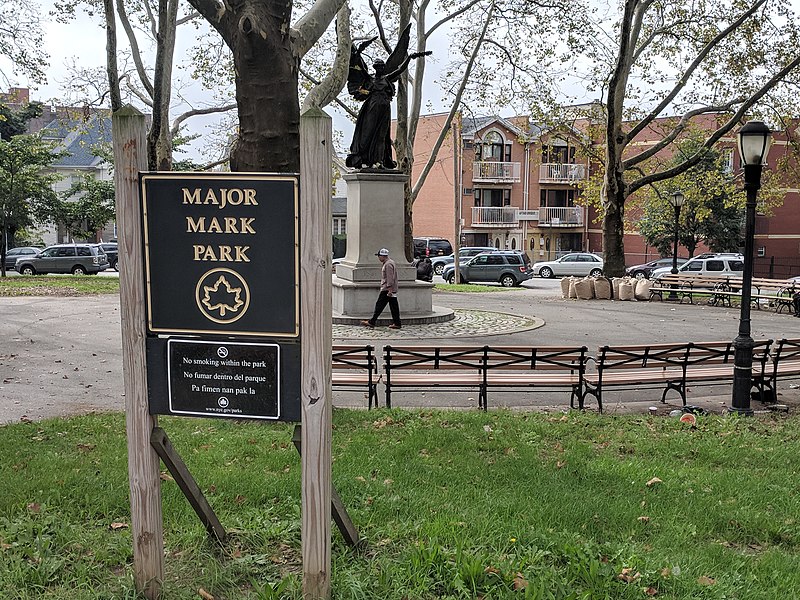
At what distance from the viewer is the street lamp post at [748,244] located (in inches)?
383

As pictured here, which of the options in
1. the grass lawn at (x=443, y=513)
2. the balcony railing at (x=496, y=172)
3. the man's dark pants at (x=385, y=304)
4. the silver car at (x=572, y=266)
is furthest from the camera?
the balcony railing at (x=496, y=172)

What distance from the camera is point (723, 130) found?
1091 inches

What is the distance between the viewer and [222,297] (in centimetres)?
411

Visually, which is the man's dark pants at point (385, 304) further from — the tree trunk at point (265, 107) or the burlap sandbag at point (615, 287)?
the burlap sandbag at point (615, 287)

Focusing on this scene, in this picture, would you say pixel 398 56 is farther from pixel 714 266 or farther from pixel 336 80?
pixel 714 266

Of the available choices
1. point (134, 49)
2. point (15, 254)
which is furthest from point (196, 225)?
point (15, 254)

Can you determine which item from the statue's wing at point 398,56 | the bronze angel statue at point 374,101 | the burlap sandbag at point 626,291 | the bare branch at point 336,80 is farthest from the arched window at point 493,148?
the statue's wing at point 398,56

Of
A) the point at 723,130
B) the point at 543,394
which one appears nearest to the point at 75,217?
the point at 723,130

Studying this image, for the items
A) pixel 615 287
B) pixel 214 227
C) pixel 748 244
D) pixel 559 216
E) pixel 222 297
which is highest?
pixel 559 216

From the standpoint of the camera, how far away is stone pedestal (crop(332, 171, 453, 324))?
17.6m

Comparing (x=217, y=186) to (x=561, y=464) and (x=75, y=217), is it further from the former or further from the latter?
(x=75, y=217)

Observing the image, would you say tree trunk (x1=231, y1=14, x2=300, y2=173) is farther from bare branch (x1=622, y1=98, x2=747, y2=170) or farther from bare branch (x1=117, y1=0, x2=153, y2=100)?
bare branch (x1=622, y1=98, x2=747, y2=170)

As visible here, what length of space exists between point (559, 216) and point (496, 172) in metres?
5.57

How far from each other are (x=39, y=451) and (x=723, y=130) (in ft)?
85.7
